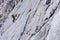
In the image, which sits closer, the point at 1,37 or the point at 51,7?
the point at 51,7

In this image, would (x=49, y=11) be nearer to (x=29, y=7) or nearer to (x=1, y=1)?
(x=29, y=7)

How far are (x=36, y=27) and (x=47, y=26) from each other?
1154 mm

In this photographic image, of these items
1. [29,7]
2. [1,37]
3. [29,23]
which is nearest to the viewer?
[29,23]

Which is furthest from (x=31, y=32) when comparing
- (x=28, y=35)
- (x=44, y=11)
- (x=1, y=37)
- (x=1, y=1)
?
(x=1, y=1)

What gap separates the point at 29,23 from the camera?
11281 mm

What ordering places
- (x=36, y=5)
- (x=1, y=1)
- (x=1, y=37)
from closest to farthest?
(x=36, y=5) < (x=1, y=37) < (x=1, y=1)

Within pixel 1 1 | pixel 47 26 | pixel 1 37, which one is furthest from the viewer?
pixel 1 1

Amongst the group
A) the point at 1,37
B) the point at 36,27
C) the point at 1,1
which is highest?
the point at 1,1

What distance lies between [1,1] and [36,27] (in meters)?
21.2

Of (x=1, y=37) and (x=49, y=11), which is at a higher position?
(x=1, y=37)

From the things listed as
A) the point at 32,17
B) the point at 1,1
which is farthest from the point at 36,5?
the point at 1,1

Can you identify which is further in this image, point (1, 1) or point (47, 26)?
point (1, 1)

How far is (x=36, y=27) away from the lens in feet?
32.7

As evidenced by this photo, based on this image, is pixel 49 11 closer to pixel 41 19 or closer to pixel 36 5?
pixel 41 19
